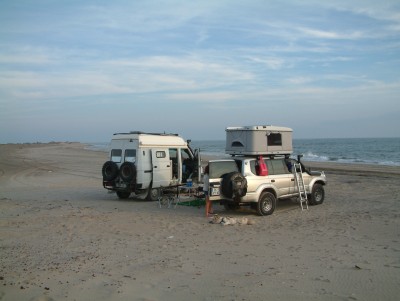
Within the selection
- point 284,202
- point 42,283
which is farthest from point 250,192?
point 42,283

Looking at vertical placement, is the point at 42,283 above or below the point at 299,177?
below

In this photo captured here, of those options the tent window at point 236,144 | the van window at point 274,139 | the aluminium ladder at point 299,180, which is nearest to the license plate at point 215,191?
the tent window at point 236,144

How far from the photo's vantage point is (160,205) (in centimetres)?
1299

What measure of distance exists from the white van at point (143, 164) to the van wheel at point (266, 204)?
4357 millimetres

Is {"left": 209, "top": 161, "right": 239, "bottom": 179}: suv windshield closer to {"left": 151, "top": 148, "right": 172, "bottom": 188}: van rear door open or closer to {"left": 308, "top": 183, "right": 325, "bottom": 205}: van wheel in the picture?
→ {"left": 308, "top": 183, "right": 325, "bottom": 205}: van wheel

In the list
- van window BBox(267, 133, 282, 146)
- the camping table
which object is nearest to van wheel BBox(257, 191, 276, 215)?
van window BBox(267, 133, 282, 146)

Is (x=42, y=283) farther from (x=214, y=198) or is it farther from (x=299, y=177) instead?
(x=299, y=177)

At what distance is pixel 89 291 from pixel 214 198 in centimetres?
576

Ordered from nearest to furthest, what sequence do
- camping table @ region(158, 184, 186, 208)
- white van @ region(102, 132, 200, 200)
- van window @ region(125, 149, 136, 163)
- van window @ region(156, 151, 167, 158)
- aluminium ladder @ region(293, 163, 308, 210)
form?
aluminium ladder @ region(293, 163, 308, 210)
camping table @ region(158, 184, 186, 208)
white van @ region(102, 132, 200, 200)
van window @ region(125, 149, 136, 163)
van window @ region(156, 151, 167, 158)

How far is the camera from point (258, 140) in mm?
11453

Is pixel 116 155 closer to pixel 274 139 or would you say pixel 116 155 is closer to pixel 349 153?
pixel 274 139

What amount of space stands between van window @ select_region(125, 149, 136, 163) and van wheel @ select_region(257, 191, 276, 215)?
16.4 feet

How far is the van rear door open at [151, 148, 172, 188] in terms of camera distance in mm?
14266

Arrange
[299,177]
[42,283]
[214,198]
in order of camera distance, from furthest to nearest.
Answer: [299,177]
[214,198]
[42,283]
